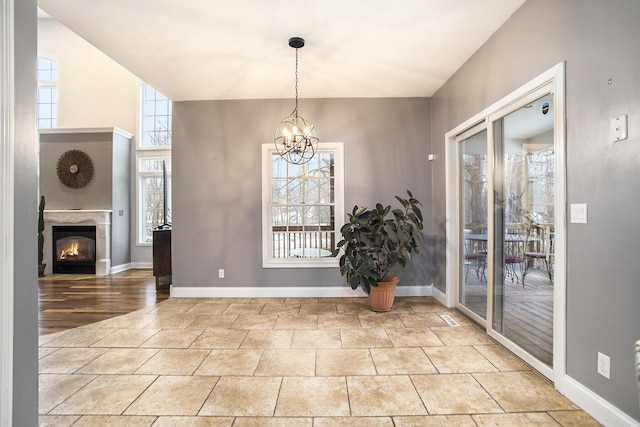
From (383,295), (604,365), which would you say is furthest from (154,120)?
(604,365)

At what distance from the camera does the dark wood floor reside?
361 cm

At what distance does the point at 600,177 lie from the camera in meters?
1.77

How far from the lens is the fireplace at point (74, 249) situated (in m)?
6.38

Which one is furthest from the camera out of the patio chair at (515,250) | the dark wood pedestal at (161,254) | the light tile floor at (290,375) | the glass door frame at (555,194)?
the dark wood pedestal at (161,254)

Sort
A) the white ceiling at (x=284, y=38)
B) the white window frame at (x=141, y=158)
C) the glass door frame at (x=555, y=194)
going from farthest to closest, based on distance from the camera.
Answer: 1. the white window frame at (x=141, y=158)
2. the white ceiling at (x=284, y=38)
3. the glass door frame at (x=555, y=194)

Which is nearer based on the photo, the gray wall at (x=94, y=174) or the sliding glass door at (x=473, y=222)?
the sliding glass door at (x=473, y=222)

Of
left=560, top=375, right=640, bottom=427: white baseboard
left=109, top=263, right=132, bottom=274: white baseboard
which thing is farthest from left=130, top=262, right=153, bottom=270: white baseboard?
left=560, top=375, right=640, bottom=427: white baseboard

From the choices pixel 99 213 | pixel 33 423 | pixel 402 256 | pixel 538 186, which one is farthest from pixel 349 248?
pixel 99 213

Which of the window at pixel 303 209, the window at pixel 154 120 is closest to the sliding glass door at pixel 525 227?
the window at pixel 303 209

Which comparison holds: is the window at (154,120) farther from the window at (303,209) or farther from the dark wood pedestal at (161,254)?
the window at (303,209)

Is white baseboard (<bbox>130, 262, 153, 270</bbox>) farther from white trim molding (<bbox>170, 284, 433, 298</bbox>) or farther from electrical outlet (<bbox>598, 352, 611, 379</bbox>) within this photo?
electrical outlet (<bbox>598, 352, 611, 379</bbox>)

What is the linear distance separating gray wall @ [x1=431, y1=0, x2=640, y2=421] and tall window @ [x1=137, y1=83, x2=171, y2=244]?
694 cm

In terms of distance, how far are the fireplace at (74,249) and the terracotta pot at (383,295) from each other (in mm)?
5826

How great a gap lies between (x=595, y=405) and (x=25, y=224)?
10.4 ft
